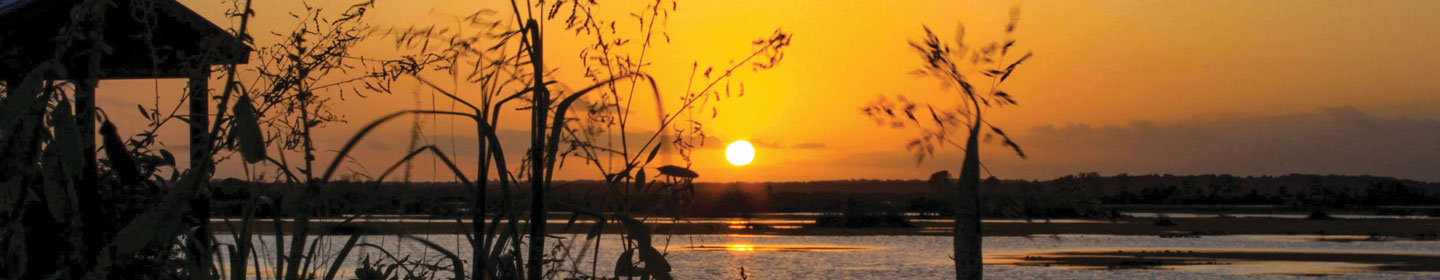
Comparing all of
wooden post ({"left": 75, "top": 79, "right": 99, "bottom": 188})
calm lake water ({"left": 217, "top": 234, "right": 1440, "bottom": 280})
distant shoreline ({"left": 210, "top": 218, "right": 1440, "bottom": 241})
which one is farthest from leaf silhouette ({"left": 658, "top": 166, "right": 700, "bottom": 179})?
distant shoreline ({"left": 210, "top": 218, "right": 1440, "bottom": 241})

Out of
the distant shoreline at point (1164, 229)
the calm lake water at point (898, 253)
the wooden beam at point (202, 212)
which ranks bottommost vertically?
the calm lake water at point (898, 253)

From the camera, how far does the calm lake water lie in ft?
44.7

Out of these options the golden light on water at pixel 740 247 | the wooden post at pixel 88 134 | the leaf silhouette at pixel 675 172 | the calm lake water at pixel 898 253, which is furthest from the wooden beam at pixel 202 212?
the golden light on water at pixel 740 247

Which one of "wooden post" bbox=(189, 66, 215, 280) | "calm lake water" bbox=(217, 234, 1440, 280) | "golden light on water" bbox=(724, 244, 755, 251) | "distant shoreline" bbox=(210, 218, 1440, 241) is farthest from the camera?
"distant shoreline" bbox=(210, 218, 1440, 241)

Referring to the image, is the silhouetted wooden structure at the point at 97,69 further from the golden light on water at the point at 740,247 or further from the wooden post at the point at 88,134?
the golden light on water at the point at 740,247

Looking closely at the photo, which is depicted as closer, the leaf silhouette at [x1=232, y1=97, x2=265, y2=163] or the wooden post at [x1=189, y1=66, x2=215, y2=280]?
the leaf silhouette at [x1=232, y1=97, x2=265, y2=163]

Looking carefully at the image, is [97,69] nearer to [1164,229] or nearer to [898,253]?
[898,253]

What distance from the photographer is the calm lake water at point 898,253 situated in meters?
13.6

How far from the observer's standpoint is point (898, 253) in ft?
57.5

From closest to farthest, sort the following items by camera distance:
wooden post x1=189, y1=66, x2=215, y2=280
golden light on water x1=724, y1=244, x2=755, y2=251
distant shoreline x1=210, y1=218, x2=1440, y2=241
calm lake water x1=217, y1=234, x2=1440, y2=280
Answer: wooden post x1=189, y1=66, x2=215, y2=280
calm lake water x1=217, y1=234, x2=1440, y2=280
golden light on water x1=724, y1=244, x2=755, y2=251
distant shoreline x1=210, y1=218, x2=1440, y2=241

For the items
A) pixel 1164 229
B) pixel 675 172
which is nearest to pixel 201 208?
pixel 675 172

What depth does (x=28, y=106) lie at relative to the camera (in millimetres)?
1290

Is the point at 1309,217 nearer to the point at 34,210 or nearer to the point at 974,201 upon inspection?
the point at 974,201

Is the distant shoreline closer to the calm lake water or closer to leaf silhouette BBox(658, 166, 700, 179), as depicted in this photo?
the calm lake water
